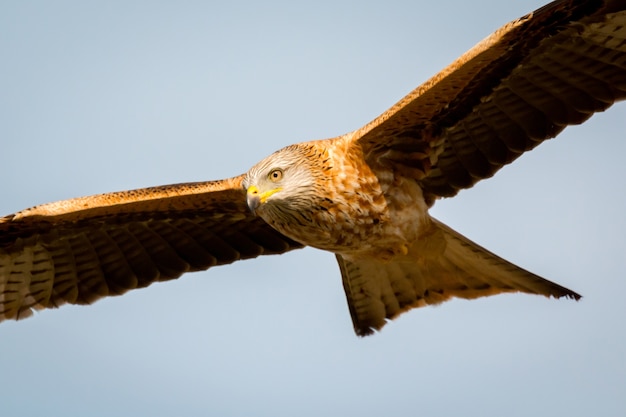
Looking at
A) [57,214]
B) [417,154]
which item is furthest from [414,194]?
[57,214]

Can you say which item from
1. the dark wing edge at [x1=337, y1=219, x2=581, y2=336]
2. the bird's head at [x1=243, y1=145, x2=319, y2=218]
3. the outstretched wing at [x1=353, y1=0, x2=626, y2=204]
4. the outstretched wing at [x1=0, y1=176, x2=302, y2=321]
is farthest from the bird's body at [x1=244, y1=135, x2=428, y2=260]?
the outstretched wing at [x1=0, y1=176, x2=302, y2=321]

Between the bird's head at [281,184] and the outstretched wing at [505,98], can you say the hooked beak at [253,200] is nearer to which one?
the bird's head at [281,184]

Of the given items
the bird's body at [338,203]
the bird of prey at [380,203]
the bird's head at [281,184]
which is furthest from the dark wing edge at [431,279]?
the bird's head at [281,184]

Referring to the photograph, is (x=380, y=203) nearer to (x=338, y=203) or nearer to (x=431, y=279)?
(x=338, y=203)

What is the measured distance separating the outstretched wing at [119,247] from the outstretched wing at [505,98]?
5.95 ft

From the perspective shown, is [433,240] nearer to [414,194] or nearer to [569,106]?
[414,194]

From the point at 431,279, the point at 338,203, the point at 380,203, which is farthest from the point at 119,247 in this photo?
the point at 431,279

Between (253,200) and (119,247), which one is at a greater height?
(119,247)

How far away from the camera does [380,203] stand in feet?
38.0

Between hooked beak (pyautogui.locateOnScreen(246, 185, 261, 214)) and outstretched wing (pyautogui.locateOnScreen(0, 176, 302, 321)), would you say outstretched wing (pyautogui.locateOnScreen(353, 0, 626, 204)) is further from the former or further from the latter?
outstretched wing (pyautogui.locateOnScreen(0, 176, 302, 321))

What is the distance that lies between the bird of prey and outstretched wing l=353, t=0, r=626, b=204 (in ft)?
0.04

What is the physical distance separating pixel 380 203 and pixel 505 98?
1427mm

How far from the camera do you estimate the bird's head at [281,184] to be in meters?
11.2

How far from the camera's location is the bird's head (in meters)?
11.2
